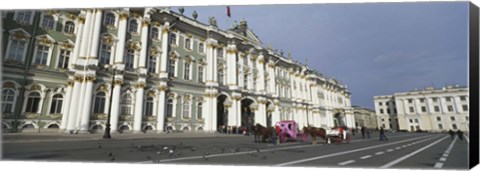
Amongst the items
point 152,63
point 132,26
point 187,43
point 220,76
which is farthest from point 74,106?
point 220,76

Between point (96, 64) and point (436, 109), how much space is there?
66.6 ft

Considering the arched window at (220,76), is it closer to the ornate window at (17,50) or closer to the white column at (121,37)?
the white column at (121,37)

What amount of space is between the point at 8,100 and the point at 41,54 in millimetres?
3234

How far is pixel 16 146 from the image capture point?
9398 mm

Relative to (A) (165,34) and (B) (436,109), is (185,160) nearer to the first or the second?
(B) (436,109)

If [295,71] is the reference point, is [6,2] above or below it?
below

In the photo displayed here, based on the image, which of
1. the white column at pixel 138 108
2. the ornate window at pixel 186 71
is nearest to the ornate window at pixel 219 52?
the ornate window at pixel 186 71

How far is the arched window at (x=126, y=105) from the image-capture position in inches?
726

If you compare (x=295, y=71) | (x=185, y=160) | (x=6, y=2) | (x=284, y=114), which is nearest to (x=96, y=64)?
(x=6, y=2)

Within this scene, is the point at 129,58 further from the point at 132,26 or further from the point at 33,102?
the point at 33,102

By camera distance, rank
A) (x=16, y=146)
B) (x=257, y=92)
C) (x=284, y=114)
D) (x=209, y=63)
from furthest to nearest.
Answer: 1. (x=284, y=114)
2. (x=257, y=92)
3. (x=209, y=63)
4. (x=16, y=146)

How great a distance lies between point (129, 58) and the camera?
64.1 feet

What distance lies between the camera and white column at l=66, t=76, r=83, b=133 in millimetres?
15348

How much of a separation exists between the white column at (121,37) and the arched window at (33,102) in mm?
5147
